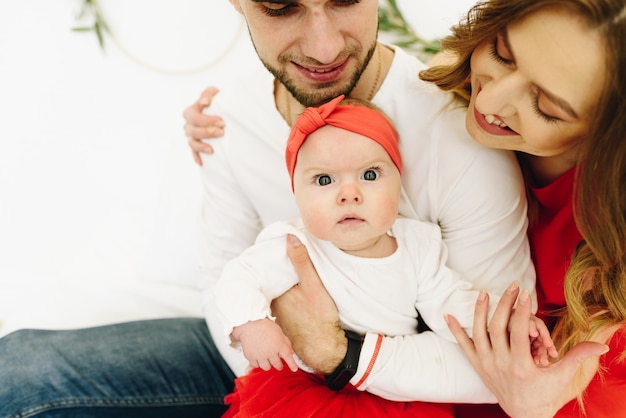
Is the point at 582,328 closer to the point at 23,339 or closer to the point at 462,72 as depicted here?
the point at 462,72

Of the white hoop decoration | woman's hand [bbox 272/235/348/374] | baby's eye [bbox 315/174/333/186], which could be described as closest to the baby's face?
baby's eye [bbox 315/174/333/186]

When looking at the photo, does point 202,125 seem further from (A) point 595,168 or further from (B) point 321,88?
(A) point 595,168

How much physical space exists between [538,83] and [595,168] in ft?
0.59

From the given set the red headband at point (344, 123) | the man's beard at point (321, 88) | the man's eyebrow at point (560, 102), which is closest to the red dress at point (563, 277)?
the man's eyebrow at point (560, 102)

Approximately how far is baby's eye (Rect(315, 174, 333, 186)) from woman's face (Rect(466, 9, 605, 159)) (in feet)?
0.99

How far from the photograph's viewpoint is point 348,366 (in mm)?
1134

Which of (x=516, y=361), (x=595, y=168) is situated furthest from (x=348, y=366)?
(x=595, y=168)

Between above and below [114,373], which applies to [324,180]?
above

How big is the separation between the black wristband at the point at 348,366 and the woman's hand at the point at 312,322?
1 cm

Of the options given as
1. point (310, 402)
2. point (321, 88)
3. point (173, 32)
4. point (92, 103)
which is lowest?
point (310, 402)

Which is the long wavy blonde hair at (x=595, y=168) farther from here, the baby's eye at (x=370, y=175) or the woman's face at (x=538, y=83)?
the baby's eye at (x=370, y=175)

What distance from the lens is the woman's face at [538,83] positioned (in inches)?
33.8

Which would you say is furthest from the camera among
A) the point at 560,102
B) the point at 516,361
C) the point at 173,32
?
the point at 173,32

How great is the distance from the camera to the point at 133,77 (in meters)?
2.32
